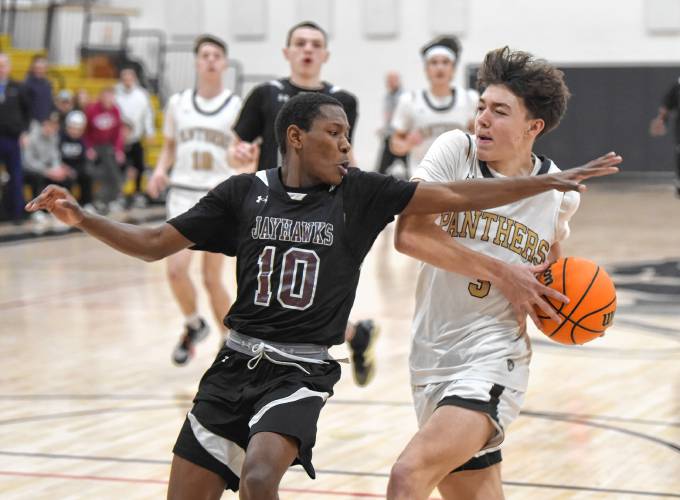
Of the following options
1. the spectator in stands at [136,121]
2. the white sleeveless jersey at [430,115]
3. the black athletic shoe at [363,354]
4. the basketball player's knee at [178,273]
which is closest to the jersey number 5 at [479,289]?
the black athletic shoe at [363,354]

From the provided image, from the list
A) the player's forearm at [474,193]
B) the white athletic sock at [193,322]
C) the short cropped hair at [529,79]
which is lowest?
the white athletic sock at [193,322]

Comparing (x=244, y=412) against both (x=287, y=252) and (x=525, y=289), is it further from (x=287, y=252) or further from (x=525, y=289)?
(x=525, y=289)

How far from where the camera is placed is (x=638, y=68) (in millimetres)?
25484

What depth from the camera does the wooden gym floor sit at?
5.59 m

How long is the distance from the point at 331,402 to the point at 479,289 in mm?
3238

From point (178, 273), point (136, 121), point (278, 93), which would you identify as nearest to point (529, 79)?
point (278, 93)

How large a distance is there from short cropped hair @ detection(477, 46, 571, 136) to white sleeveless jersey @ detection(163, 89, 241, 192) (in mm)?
4744

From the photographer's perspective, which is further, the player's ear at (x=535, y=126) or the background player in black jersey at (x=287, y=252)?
the player's ear at (x=535, y=126)

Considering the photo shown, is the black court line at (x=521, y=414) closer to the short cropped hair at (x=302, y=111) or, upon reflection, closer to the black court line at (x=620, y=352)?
the black court line at (x=620, y=352)

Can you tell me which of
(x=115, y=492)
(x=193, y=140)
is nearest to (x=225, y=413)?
(x=115, y=492)

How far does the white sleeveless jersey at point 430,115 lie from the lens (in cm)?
1060

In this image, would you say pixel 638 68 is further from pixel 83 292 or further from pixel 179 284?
pixel 179 284

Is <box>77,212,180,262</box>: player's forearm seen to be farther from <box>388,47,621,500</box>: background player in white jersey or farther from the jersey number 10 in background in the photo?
<box>388,47,621,500</box>: background player in white jersey

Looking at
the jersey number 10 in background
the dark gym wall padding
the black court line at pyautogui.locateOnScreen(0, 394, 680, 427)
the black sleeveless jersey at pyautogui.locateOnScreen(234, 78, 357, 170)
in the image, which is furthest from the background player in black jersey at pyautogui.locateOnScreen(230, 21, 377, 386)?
the dark gym wall padding
